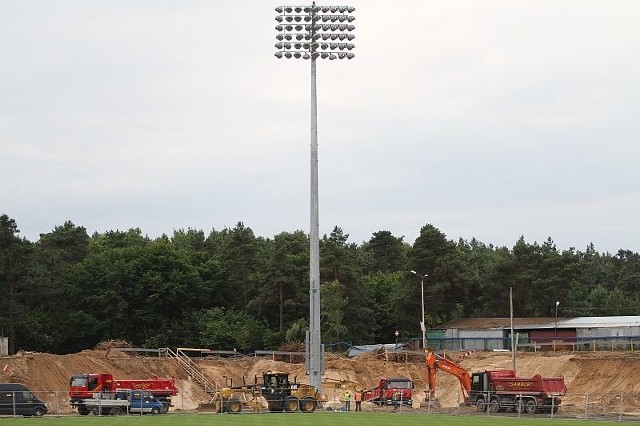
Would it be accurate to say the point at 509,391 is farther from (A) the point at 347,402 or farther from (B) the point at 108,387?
(B) the point at 108,387

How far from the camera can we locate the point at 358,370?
88.1 m

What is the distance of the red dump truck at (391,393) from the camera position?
6825cm

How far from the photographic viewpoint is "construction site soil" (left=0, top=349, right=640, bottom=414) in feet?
235

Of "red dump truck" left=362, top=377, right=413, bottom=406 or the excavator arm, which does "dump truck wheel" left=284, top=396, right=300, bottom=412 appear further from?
"red dump truck" left=362, top=377, right=413, bottom=406

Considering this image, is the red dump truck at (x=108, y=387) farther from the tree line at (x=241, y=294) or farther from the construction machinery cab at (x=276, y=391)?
the tree line at (x=241, y=294)

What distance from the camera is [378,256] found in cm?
17262

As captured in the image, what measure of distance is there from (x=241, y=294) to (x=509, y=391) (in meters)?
64.0

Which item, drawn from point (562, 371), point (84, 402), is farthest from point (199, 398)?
point (562, 371)

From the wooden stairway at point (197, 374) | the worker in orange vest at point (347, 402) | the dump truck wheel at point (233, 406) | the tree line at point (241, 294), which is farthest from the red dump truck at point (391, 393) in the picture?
the tree line at point (241, 294)

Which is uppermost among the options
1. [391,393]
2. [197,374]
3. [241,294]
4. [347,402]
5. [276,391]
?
[241,294]

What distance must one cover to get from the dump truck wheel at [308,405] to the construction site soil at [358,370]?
10520 millimetres

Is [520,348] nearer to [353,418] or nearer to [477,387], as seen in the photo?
[477,387]

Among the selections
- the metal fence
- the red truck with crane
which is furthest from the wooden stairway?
the red truck with crane

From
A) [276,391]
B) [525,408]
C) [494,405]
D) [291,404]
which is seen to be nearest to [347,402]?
[276,391]
